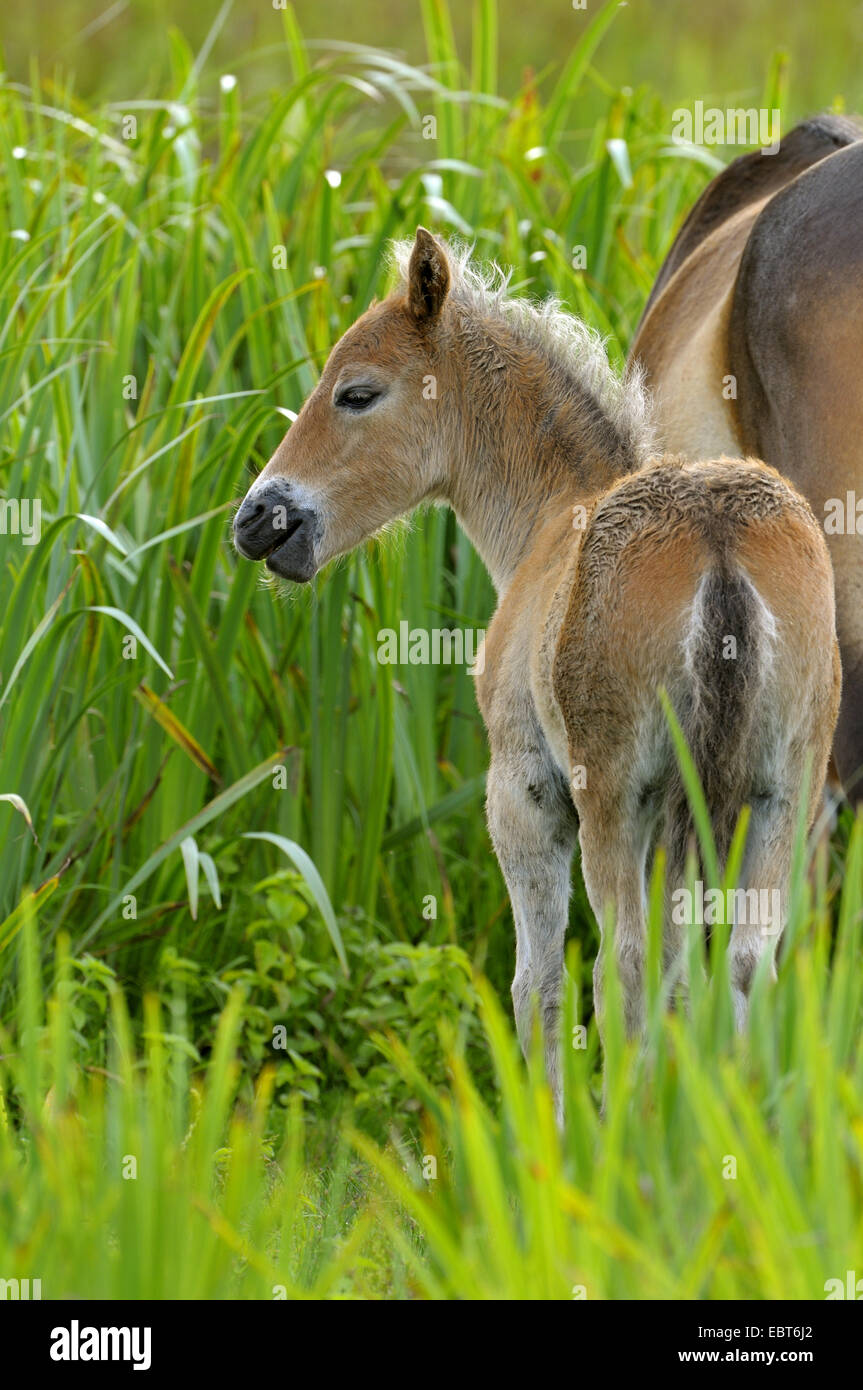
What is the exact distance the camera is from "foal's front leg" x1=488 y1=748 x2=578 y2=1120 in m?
3.21

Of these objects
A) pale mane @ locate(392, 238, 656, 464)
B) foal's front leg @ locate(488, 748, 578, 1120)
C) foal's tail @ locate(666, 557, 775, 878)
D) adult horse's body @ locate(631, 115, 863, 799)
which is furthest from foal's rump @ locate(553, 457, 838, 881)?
adult horse's body @ locate(631, 115, 863, 799)

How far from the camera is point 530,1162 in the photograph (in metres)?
1.96

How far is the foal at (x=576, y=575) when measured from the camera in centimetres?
275

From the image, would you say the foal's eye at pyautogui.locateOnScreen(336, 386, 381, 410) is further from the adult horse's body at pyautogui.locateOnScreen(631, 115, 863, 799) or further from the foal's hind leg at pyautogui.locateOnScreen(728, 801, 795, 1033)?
the foal's hind leg at pyautogui.locateOnScreen(728, 801, 795, 1033)

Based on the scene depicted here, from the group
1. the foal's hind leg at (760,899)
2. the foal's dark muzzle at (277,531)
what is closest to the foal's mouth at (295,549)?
the foal's dark muzzle at (277,531)

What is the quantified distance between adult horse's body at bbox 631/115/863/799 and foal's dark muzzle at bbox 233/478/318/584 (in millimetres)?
1063

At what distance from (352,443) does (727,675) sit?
4.05 feet

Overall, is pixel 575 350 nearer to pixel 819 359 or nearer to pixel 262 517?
pixel 819 359

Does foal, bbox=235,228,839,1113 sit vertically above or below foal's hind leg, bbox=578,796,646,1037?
above

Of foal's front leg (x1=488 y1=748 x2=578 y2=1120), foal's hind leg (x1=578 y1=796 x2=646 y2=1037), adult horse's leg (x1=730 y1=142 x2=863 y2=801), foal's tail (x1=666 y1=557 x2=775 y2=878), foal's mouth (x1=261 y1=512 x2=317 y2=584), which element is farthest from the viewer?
adult horse's leg (x1=730 y1=142 x2=863 y2=801)

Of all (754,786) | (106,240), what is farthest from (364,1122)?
(106,240)

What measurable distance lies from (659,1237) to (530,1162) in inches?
10.9

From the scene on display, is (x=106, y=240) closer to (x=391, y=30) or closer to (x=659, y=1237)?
(x=659, y=1237)
